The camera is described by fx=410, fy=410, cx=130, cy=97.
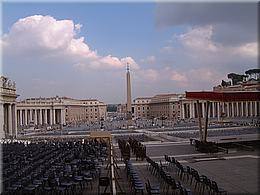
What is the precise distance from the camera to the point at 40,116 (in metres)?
147

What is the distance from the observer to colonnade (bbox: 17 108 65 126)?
136750mm

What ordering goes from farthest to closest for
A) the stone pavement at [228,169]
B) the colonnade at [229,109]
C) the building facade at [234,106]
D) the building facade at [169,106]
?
the building facade at [169,106] → the colonnade at [229,109] → the building facade at [234,106] → the stone pavement at [228,169]

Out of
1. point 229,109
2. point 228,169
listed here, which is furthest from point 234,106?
point 228,169

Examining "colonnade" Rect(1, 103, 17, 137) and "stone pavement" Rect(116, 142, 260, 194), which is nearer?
"stone pavement" Rect(116, 142, 260, 194)

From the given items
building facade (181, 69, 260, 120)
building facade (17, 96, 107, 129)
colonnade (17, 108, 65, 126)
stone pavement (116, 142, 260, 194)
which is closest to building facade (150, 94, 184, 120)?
building facade (181, 69, 260, 120)

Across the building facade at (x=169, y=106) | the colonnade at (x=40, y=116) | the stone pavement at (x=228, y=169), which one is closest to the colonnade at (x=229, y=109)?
the building facade at (x=169, y=106)

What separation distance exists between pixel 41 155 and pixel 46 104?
12836 cm

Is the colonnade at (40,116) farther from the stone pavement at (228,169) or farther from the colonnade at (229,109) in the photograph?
the stone pavement at (228,169)

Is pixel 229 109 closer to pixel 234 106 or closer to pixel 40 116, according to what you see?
pixel 234 106

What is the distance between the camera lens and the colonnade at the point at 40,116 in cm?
13675

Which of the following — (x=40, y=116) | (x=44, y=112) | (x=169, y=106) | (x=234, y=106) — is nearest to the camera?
(x=234, y=106)

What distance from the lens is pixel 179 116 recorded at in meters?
167

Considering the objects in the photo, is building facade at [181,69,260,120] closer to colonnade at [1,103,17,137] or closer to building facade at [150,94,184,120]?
building facade at [150,94,184,120]

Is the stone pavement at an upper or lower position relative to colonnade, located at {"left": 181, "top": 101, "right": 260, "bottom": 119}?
lower
